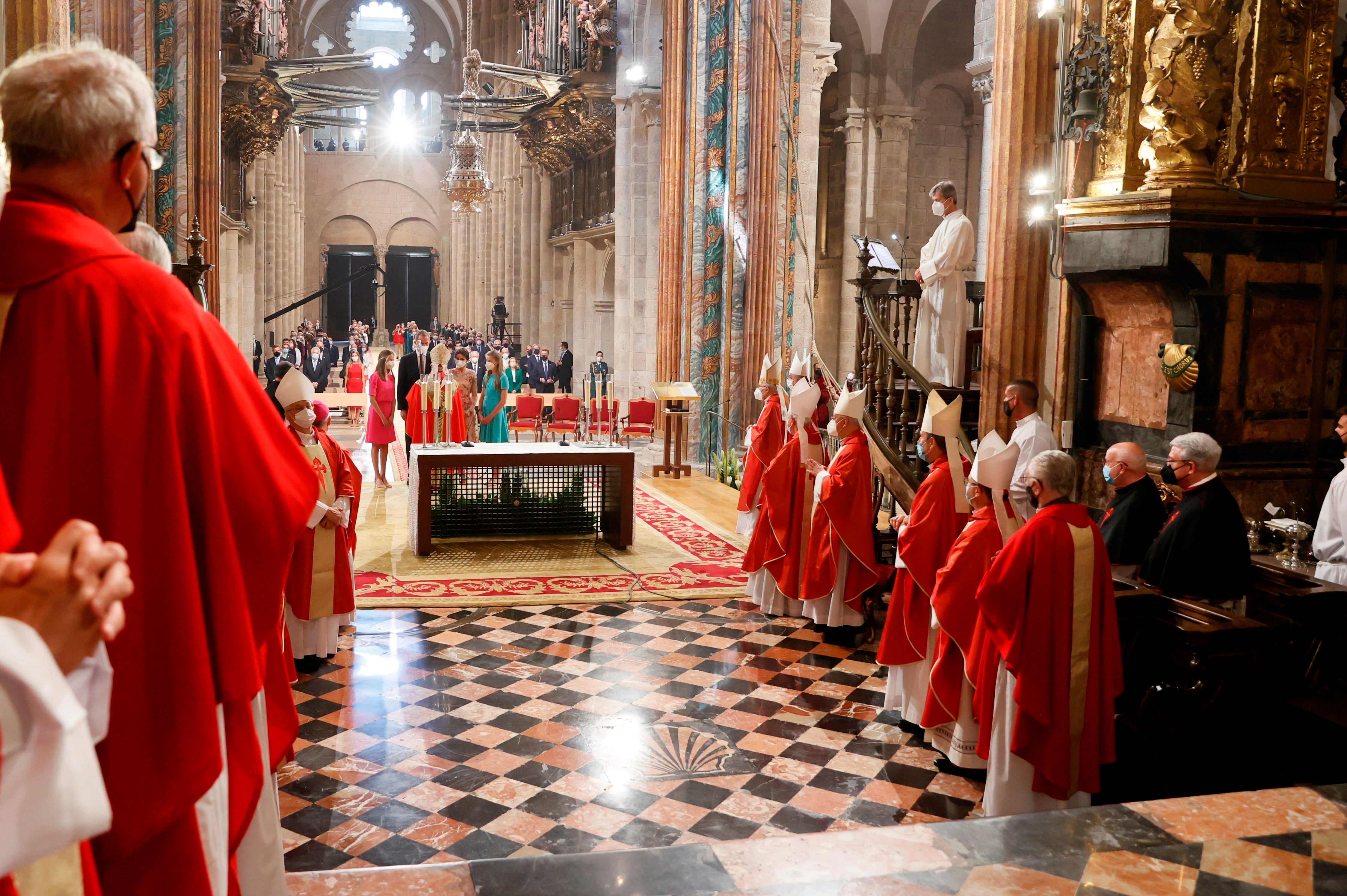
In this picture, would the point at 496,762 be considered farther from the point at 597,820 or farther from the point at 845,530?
the point at 845,530

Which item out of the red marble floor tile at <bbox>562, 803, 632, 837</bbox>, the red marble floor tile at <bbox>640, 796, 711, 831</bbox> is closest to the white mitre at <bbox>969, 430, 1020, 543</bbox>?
the red marble floor tile at <bbox>640, 796, 711, 831</bbox>

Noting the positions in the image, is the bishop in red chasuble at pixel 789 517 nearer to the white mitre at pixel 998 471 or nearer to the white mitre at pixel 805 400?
the white mitre at pixel 805 400

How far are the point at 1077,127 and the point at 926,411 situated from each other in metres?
1.94

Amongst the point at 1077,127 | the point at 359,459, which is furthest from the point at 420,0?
the point at 1077,127

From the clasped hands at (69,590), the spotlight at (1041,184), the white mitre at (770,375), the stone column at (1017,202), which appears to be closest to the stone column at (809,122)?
the white mitre at (770,375)

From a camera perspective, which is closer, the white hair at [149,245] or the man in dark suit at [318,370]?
the white hair at [149,245]

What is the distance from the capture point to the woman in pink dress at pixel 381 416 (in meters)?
12.2


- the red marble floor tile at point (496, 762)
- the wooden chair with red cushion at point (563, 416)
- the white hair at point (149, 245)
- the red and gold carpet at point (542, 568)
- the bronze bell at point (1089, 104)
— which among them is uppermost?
the bronze bell at point (1089, 104)

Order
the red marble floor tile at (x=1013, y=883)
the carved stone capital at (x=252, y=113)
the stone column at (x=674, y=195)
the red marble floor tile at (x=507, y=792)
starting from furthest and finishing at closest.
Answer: the carved stone capital at (x=252, y=113) → the stone column at (x=674, y=195) → the red marble floor tile at (x=507, y=792) → the red marble floor tile at (x=1013, y=883)

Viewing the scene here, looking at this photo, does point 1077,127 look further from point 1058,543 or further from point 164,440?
point 164,440

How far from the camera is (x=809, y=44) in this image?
13.4m

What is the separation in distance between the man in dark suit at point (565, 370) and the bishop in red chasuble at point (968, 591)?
1857 cm

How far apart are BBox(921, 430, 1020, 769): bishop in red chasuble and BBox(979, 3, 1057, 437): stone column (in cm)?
220

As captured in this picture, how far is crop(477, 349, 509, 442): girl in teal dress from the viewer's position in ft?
38.3
